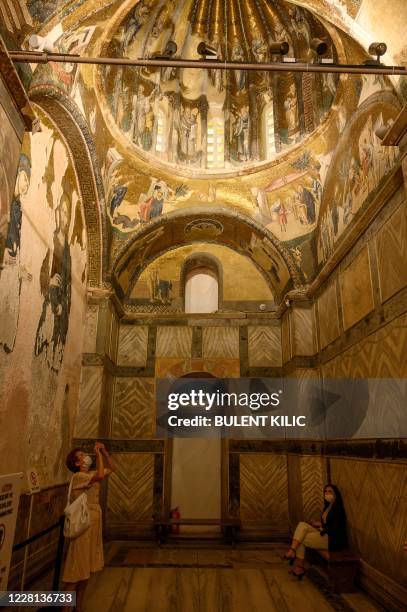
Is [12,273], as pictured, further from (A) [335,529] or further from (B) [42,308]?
(A) [335,529]

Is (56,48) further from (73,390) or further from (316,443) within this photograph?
(316,443)

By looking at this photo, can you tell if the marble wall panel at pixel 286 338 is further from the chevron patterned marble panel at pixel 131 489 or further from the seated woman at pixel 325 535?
the chevron patterned marble panel at pixel 131 489

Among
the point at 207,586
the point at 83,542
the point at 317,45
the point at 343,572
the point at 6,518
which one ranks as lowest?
the point at 207,586

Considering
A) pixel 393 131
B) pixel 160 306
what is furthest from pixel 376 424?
pixel 160 306

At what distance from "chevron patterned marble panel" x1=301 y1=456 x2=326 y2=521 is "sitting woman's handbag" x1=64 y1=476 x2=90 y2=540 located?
5.72m

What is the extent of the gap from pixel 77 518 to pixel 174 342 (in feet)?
23.5

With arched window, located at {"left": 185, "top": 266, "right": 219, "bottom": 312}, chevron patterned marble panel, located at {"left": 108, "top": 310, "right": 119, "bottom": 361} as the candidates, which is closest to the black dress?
chevron patterned marble panel, located at {"left": 108, "top": 310, "right": 119, "bottom": 361}

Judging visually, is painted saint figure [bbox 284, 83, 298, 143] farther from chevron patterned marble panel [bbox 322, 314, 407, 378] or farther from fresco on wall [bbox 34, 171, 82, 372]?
chevron patterned marble panel [bbox 322, 314, 407, 378]

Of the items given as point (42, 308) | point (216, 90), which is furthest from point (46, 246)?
point (216, 90)

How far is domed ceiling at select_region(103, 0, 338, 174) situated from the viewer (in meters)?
9.38

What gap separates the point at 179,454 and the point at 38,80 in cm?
947

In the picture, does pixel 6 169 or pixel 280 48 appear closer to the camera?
pixel 6 169

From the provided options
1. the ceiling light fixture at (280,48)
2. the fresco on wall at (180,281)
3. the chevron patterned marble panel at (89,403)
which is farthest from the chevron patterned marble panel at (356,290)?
the chevron patterned marble panel at (89,403)

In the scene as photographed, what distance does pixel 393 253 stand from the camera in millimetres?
6266
